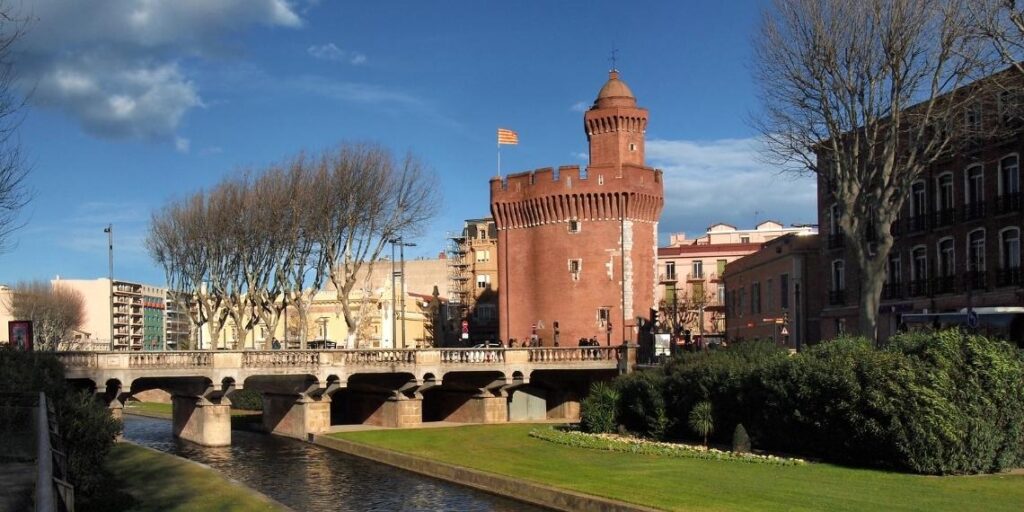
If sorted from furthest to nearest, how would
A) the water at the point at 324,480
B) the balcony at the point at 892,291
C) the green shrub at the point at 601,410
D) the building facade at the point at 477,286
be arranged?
1. the building facade at the point at 477,286
2. the balcony at the point at 892,291
3. the green shrub at the point at 601,410
4. the water at the point at 324,480

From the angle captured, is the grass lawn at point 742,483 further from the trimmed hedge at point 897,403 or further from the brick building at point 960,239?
the brick building at point 960,239

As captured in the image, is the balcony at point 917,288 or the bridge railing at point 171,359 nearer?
the balcony at point 917,288

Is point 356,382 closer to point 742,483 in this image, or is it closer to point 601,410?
point 601,410

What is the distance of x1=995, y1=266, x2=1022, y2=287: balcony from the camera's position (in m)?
41.7

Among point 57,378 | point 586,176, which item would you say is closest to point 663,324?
point 586,176

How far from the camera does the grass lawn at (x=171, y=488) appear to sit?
23.3 meters

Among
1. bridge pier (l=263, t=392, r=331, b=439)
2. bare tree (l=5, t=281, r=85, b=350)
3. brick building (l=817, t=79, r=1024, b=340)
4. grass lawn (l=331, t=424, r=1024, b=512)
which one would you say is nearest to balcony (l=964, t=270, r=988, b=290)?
brick building (l=817, t=79, r=1024, b=340)

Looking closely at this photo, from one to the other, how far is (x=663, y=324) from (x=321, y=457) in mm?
50257

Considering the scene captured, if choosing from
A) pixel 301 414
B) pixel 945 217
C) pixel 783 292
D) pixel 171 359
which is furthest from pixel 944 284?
pixel 171 359

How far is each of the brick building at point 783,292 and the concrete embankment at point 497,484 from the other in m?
20.0

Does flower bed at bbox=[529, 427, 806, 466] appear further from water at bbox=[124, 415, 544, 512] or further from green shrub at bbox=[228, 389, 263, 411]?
green shrub at bbox=[228, 389, 263, 411]

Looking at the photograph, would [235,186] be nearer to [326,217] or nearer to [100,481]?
[326,217]

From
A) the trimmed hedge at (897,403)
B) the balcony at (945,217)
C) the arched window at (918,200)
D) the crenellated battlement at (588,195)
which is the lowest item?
the trimmed hedge at (897,403)

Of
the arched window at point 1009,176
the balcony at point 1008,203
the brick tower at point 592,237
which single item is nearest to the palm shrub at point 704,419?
the balcony at point 1008,203
